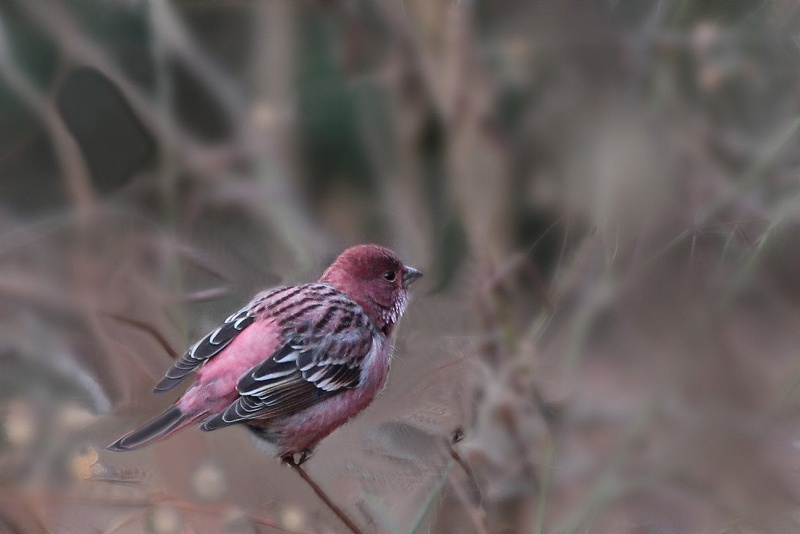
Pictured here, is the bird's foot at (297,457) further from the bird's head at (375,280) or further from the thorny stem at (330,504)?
the bird's head at (375,280)

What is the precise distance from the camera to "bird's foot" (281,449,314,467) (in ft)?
3.13

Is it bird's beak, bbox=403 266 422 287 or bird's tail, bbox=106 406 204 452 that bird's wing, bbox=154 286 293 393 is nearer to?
bird's tail, bbox=106 406 204 452

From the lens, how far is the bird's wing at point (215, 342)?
95 centimetres

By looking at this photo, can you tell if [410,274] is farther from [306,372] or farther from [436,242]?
[306,372]

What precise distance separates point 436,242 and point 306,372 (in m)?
0.25

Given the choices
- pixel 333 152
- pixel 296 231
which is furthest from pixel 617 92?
pixel 296 231

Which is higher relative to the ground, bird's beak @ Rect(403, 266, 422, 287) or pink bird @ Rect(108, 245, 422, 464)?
bird's beak @ Rect(403, 266, 422, 287)

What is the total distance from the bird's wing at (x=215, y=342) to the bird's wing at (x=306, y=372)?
6cm

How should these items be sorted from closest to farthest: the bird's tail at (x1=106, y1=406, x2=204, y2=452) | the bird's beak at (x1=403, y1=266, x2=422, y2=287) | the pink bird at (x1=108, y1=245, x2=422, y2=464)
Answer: the bird's tail at (x1=106, y1=406, x2=204, y2=452)
the pink bird at (x1=108, y1=245, x2=422, y2=464)
the bird's beak at (x1=403, y1=266, x2=422, y2=287)

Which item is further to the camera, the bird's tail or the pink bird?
the pink bird

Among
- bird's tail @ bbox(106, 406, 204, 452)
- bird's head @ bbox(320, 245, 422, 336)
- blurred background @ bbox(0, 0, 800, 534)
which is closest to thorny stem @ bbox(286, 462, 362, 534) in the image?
blurred background @ bbox(0, 0, 800, 534)

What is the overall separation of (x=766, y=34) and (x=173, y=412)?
1165 millimetres

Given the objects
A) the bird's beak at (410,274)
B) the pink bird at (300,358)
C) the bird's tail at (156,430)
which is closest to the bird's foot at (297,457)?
the pink bird at (300,358)

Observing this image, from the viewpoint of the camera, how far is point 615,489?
106cm
